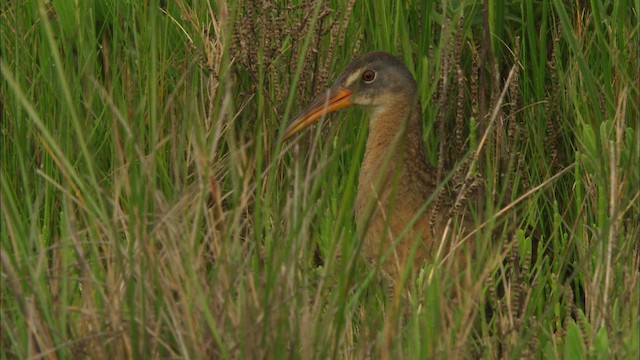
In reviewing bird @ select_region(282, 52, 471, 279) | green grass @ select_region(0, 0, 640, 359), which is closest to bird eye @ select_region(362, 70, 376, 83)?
bird @ select_region(282, 52, 471, 279)

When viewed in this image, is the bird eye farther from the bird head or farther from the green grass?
the green grass

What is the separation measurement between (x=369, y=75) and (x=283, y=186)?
24.1 inches

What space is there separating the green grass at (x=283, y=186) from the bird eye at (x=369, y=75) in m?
0.13

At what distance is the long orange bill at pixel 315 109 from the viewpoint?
4125 millimetres

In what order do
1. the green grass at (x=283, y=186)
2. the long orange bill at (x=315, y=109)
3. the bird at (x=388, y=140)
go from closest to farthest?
the green grass at (x=283, y=186), the bird at (x=388, y=140), the long orange bill at (x=315, y=109)

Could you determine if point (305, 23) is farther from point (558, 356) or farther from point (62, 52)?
point (558, 356)

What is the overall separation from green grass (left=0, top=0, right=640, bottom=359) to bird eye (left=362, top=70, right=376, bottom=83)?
0.13m

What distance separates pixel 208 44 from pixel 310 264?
1529 mm

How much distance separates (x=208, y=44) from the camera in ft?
14.1

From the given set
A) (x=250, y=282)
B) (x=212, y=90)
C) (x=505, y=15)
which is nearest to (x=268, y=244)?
(x=250, y=282)

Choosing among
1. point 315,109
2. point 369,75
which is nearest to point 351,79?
point 369,75

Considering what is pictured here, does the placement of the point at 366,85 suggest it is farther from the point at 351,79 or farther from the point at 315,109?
the point at 315,109

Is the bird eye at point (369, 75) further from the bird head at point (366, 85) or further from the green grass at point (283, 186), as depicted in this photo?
the green grass at point (283, 186)

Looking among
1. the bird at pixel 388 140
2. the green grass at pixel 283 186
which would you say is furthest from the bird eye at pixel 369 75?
the green grass at pixel 283 186
